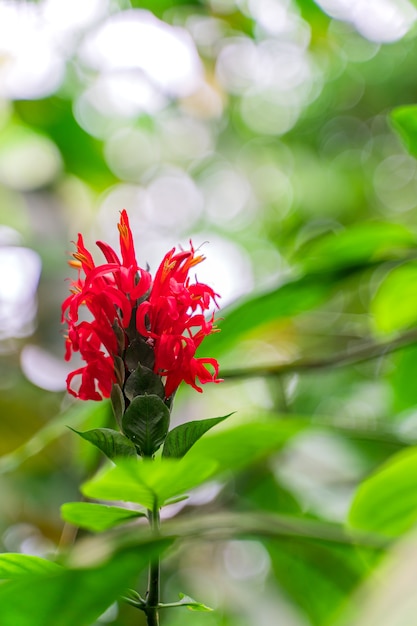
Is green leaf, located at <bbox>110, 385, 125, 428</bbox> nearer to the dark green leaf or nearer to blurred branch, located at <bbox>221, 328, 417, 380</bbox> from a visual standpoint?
the dark green leaf

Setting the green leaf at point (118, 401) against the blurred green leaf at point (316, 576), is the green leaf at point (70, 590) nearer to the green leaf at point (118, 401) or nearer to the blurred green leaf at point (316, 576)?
the green leaf at point (118, 401)

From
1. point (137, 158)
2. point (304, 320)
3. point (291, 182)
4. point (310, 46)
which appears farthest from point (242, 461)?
point (137, 158)

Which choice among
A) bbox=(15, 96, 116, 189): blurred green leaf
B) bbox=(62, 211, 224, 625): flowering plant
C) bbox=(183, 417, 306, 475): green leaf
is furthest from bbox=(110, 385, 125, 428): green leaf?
bbox=(15, 96, 116, 189): blurred green leaf

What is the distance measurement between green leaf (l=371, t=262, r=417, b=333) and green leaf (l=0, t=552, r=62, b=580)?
51cm

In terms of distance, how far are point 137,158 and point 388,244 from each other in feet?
4.38

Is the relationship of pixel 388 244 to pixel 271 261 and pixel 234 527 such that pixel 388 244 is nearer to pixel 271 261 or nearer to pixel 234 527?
pixel 234 527

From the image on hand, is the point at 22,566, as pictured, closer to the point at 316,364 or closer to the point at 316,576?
the point at 316,364

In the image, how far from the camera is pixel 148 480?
0.29 m

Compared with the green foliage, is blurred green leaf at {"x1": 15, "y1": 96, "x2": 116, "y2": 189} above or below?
above

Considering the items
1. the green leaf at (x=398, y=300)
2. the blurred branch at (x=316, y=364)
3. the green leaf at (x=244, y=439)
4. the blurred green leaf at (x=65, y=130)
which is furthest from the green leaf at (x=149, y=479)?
the blurred green leaf at (x=65, y=130)

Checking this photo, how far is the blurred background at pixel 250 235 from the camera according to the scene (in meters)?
0.70

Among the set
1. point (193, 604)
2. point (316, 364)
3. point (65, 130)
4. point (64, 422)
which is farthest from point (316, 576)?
point (65, 130)

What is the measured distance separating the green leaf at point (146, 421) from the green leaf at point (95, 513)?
33 millimetres

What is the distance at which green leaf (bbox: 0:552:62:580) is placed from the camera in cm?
31
